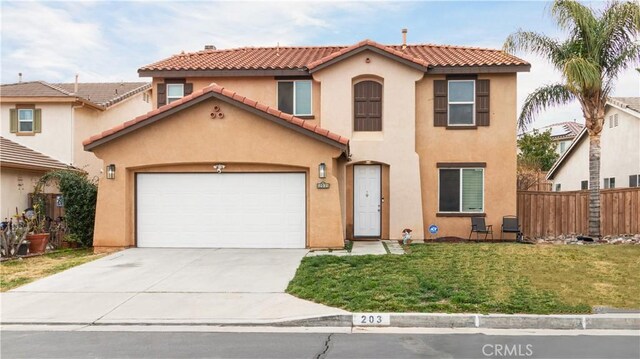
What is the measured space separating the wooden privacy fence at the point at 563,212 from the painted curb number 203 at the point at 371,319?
11.8 metres

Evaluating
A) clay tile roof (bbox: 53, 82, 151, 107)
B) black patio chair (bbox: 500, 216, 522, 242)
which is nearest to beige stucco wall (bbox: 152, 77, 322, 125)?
black patio chair (bbox: 500, 216, 522, 242)

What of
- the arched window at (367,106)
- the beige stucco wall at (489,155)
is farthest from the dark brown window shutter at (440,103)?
the arched window at (367,106)

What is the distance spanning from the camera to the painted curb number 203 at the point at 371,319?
8211 millimetres

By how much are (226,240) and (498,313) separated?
342 inches

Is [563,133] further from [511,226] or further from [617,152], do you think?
[511,226]

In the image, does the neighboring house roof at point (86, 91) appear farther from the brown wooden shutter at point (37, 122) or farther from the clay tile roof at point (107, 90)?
the brown wooden shutter at point (37, 122)

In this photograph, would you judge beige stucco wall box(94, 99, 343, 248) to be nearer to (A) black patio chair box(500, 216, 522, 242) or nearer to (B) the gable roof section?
(B) the gable roof section

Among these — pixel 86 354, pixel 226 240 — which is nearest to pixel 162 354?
pixel 86 354

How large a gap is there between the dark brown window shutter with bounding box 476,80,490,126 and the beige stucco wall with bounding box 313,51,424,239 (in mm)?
2018

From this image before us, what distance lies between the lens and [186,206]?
15.4 meters

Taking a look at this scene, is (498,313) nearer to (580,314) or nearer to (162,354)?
(580,314)

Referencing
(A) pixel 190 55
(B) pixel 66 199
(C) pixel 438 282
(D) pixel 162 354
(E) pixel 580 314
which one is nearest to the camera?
(D) pixel 162 354

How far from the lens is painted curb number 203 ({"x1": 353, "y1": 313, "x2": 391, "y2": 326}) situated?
26.9 ft

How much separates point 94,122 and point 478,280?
66.3 feet
